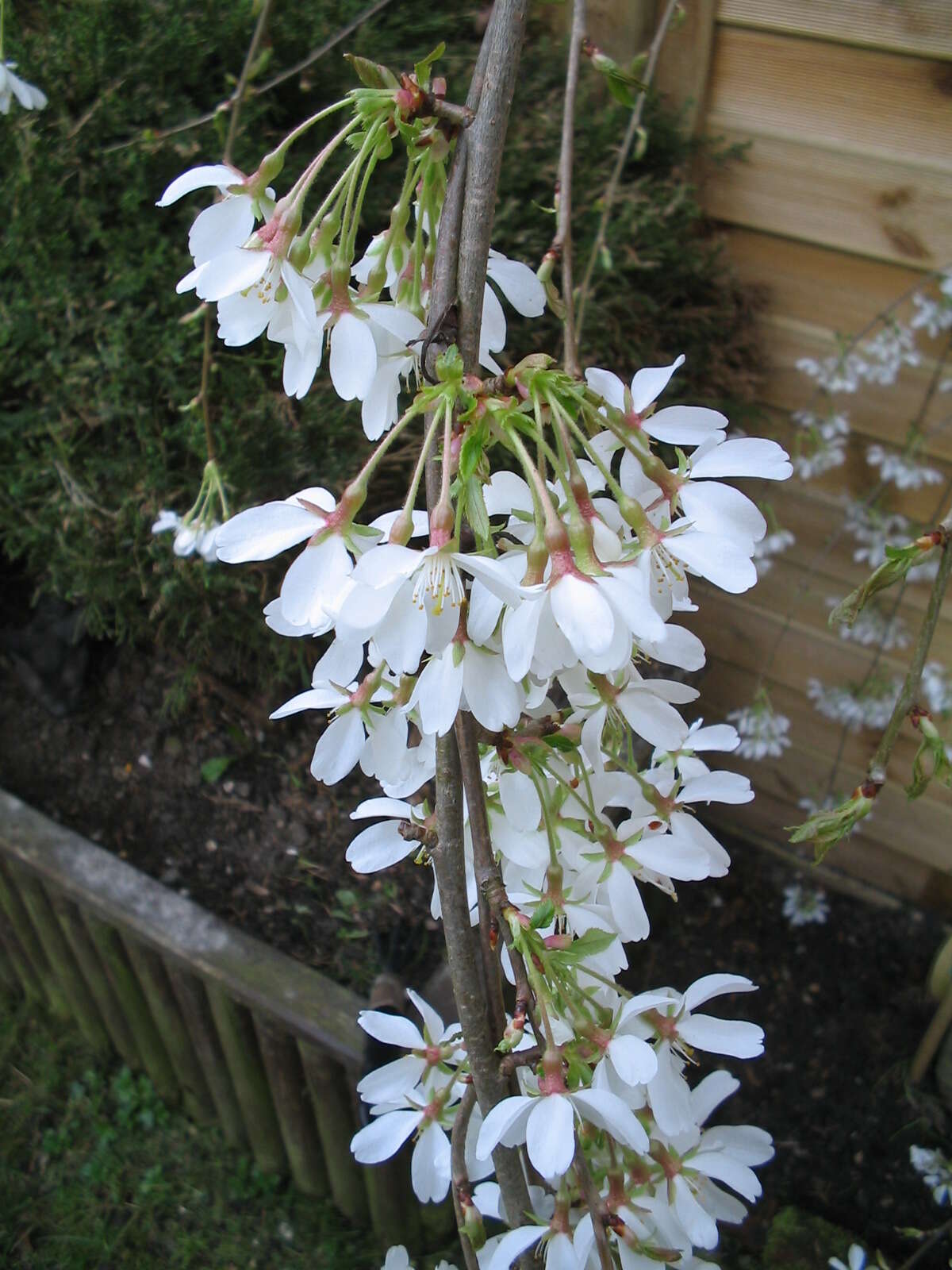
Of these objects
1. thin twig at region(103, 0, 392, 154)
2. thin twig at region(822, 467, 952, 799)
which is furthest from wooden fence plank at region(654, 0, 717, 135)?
thin twig at region(822, 467, 952, 799)

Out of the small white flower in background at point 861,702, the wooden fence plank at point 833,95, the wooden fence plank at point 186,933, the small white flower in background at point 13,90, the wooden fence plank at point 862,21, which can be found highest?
the small white flower in background at point 13,90

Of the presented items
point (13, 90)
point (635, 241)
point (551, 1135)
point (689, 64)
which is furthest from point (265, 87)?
point (551, 1135)

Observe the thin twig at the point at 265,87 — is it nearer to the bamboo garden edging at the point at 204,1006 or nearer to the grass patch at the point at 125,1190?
the bamboo garden edging at the point at 204,1006

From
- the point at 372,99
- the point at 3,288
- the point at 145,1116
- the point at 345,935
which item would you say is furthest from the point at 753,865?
the point at 372,99

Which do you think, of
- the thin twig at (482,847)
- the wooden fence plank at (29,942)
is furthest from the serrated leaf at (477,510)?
the wooden fence plank at (29,942)

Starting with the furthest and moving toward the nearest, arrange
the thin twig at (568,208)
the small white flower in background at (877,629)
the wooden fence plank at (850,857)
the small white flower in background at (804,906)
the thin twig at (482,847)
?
the wooden fence plank at (850,857), the small white flower in background at (804,906), the small white flower in background at (877,629), the thin twig at (568,208), the thin twig at (482,847)

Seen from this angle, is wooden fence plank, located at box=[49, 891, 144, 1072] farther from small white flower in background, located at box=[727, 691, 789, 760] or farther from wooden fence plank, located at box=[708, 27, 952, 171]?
wooden fence plank, located at box=[708, 27, 952, 171]

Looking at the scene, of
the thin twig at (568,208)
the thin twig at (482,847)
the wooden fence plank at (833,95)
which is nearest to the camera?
the thin twig at (482,847)

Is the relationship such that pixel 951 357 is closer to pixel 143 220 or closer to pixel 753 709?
pixel 753 709
